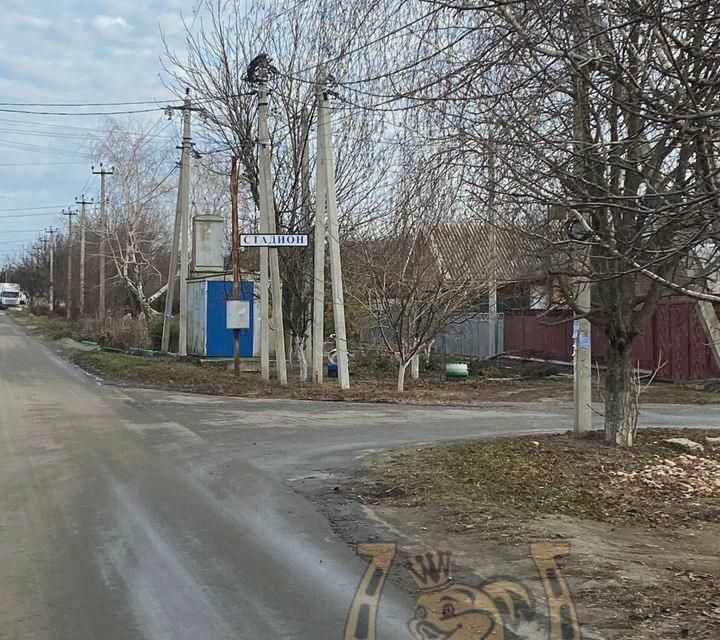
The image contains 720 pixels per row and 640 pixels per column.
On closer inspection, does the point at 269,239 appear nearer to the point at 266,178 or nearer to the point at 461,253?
the point at 266,178

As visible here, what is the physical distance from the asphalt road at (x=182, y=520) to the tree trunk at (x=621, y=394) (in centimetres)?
305

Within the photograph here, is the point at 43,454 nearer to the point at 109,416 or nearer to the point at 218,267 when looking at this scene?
the point at 109,416

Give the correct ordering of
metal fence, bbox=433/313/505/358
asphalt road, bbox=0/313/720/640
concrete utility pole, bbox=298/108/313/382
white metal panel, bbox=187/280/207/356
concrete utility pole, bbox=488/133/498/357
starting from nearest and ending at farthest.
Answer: asphalt road, bbox=0/313/720/640
concrete utility pole, bbox=488/133/498/357
concrete utility pole, bbox=298/108/313/382
white metal panel, bbox=187/280/207/356
metal fence, bbox=433/313/505/358

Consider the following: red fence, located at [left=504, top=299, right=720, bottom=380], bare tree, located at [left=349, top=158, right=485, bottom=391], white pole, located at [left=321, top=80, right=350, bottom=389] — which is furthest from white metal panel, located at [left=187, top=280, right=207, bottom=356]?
red fence, located at [left=504, top=299, right=720, bottom=380]

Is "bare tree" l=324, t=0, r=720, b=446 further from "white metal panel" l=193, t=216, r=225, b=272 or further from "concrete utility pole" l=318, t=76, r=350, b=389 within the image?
"white metal panel" l=193, t=216, r=225, b=272

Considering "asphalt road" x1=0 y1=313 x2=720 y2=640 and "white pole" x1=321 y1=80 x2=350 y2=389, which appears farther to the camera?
"white pole" x1=321 y1=80 x2=350 y2=389

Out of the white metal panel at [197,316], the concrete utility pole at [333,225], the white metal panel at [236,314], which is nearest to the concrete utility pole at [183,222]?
the white metal panel at [197,316]

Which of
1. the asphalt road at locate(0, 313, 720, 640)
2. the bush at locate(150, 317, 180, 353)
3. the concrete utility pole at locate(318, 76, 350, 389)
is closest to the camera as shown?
the asphalt road at locate(0, 313, 720, 640)

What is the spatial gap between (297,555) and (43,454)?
18.1ft

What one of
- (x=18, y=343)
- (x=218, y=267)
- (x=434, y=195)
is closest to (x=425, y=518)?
(x=434, y=195)

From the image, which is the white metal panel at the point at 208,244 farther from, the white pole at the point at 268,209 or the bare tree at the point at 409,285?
the bare tree at the point at 409,285

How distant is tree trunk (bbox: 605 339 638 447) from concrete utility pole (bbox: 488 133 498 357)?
213cm

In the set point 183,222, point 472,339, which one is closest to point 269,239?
point 183,222

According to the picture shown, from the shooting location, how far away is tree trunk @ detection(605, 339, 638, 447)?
1038 cm
